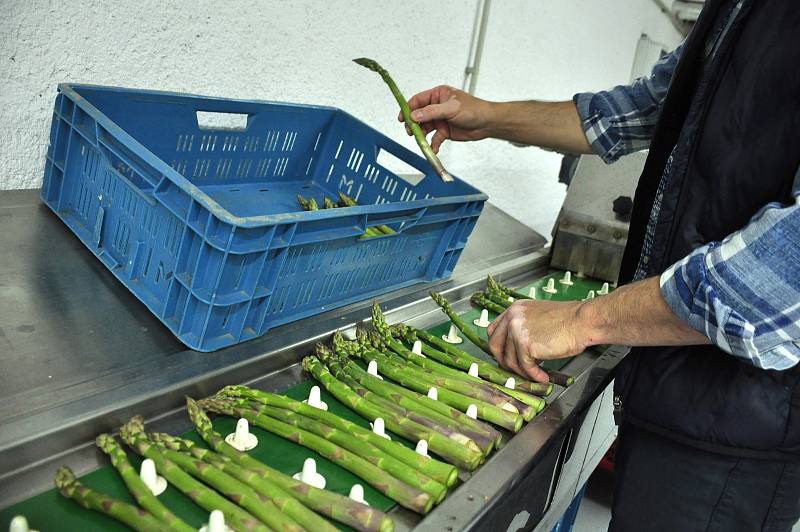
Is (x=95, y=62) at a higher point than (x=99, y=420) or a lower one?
higher

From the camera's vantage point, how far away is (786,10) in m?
1.06

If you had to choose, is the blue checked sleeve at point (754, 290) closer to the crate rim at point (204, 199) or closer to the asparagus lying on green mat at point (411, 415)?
the asparagus lying on green mat at point (411, 415)

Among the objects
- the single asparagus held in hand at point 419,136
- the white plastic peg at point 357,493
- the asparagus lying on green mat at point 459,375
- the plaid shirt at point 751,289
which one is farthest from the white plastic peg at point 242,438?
the single asparagus held in hand at point 419,136

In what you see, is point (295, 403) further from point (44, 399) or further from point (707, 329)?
point (707, 329)

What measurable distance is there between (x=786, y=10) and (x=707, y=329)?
58 centimetres

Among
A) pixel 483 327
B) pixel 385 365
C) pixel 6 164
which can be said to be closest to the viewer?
pixel 385 365

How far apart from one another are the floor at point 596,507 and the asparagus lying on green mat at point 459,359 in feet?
5.65

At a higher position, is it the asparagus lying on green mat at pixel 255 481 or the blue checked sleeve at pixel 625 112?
the blue checked sleeve at pixel 625 112

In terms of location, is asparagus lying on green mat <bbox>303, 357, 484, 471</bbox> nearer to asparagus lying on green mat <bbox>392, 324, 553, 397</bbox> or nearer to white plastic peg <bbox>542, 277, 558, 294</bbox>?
asparagus lying on green mat <bbox>392, 324, 553, 397</bbox>

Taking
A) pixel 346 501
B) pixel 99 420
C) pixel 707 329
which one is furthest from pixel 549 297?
pixel 99 420

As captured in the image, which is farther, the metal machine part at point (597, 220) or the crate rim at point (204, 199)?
the metal machine part at point (597, 220)

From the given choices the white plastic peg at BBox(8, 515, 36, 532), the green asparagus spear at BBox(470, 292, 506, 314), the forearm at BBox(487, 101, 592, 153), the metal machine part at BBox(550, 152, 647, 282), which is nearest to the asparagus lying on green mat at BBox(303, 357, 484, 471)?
the white plastic peg at BBox(8, 515, 36, 532)

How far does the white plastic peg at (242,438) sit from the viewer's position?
103 centimetres

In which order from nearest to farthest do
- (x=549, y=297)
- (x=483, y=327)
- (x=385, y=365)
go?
(x=385, y=365), (x=483, y=327), (x=549, y=297)
